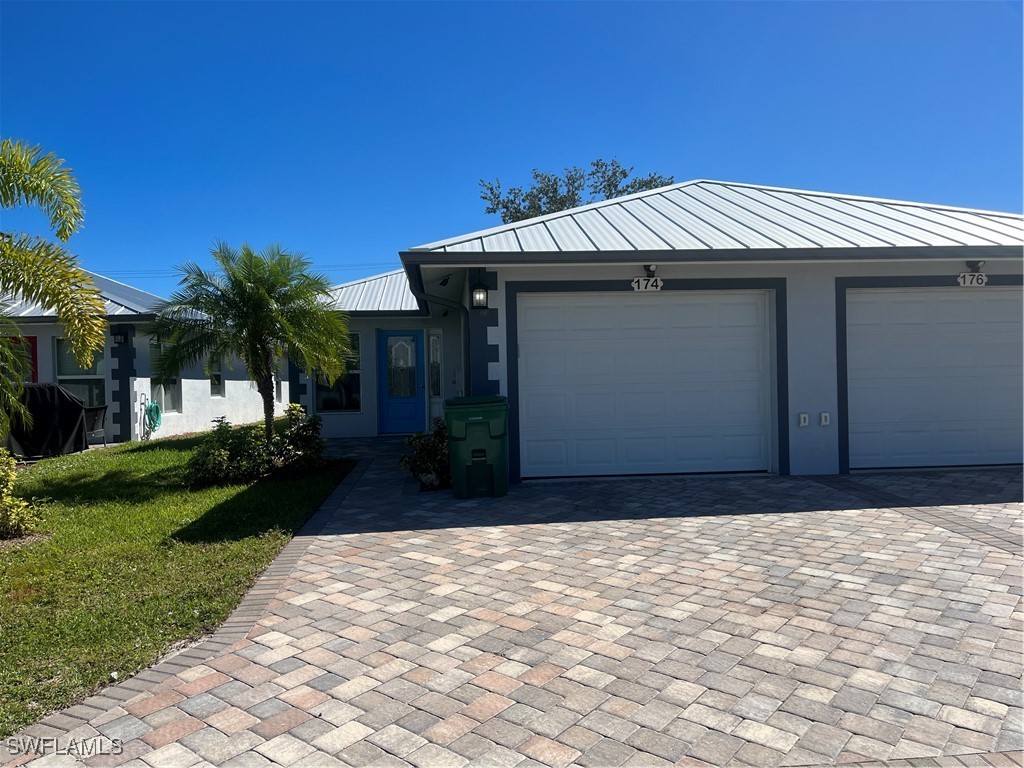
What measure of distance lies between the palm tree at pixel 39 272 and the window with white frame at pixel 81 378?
28.1 feet

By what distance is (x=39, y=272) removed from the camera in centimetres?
643

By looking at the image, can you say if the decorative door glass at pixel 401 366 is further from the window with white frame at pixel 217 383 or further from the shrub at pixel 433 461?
the shrub at pixel 433 461

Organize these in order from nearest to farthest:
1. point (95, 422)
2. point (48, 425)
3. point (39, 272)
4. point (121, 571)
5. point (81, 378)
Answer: point (121, 571)
point (39, 272)
point (48, 425)
point (95, 422)
point (81, 378)

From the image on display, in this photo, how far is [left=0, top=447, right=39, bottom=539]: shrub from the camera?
6512 millimetres

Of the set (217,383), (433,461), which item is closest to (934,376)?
(433,461)

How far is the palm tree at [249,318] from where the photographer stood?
979 cm

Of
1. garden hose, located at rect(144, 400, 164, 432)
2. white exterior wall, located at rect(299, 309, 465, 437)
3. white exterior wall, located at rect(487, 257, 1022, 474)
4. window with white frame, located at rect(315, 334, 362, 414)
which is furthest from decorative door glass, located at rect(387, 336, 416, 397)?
white exterior wall, located at rect(487, 257, 1022, 474)

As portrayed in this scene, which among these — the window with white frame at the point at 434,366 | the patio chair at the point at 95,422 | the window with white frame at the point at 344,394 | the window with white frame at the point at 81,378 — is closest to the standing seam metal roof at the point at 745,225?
the window with white frame at the point at 434,366

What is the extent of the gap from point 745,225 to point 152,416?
13009 millimetres

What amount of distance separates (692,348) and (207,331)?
22.8ft

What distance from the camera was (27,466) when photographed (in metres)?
11.5

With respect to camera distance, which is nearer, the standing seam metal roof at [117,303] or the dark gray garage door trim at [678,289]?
the dark gray garage door trim at [678,289]

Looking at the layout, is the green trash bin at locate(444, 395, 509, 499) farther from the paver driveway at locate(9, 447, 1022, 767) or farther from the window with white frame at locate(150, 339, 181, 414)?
the window with white frame at locate(150, 339, 181, 414)

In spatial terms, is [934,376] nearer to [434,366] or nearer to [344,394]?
[434,366]
